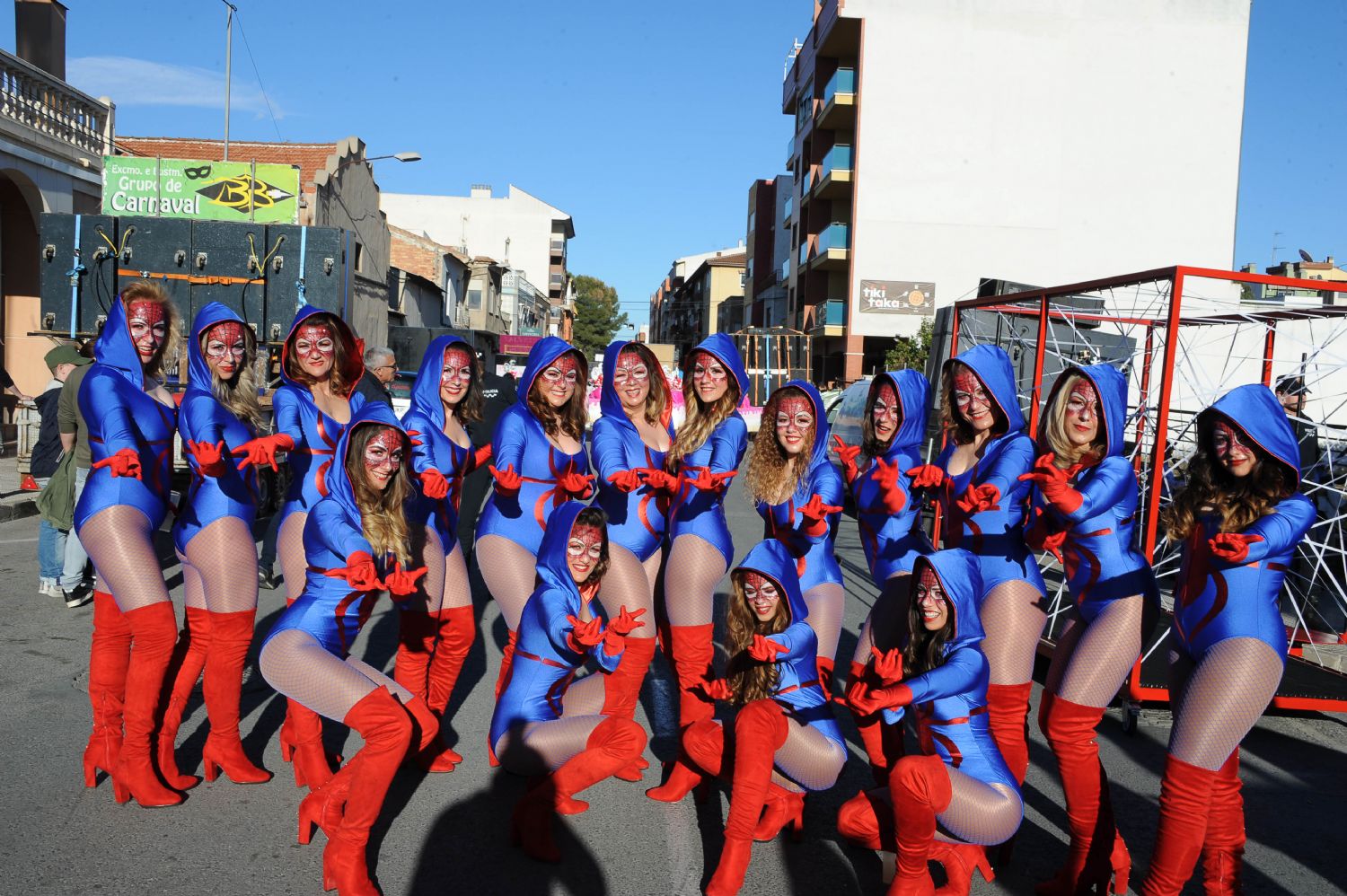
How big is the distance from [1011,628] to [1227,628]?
0.79 m

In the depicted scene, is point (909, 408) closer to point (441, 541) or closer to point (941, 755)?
point (941, 755)

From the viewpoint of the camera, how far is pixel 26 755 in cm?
443

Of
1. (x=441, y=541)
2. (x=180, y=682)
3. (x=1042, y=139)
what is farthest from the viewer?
(x=1042, y=139)

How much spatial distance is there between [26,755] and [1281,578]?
5044 millimetres

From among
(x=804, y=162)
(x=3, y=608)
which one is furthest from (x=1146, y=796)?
(x=804, y=162)

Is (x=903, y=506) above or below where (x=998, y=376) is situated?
below

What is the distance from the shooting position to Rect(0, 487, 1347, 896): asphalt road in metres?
3.51

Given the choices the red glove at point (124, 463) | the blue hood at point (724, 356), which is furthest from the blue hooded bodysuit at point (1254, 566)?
the red glove at point (124, 463)

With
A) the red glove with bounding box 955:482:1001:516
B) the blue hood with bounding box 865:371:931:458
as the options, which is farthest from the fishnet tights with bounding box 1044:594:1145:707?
the blue hood with bounding box 865:371:931:458

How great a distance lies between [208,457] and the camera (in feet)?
12.8

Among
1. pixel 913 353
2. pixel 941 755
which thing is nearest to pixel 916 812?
pixel 941 755

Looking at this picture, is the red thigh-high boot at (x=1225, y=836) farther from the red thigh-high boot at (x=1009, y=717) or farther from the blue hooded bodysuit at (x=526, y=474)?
the blue hooded bodysuit at (x=526, y=474)

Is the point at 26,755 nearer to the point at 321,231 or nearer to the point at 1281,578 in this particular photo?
the point at 1281,578

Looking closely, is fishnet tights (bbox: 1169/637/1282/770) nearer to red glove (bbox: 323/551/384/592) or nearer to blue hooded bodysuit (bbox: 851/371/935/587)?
blue hooded bodysuit (bbox: 851/371/935/587)
